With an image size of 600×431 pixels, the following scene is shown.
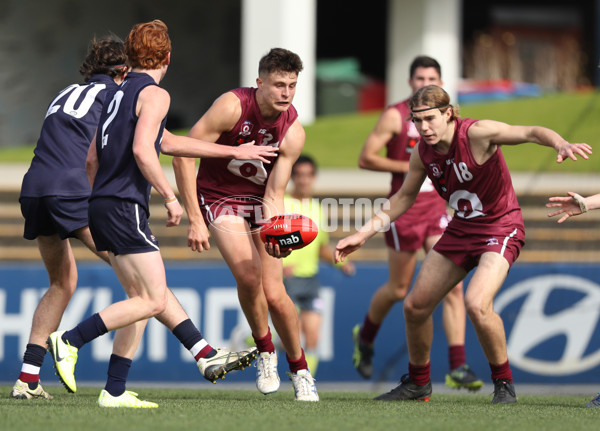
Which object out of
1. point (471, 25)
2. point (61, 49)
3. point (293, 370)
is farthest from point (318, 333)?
point (471, 25)

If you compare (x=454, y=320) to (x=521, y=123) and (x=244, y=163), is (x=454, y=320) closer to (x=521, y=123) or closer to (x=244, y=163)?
(x=244, y=163)

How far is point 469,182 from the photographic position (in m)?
5.99

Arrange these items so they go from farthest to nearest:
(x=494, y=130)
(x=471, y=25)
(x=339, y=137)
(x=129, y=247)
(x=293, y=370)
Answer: (x=471, y=25) < (x=339, y=137) < (x=293, y=370) < (x=494, y=130) < (x=129, y=247)

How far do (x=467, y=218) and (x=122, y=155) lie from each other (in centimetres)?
224

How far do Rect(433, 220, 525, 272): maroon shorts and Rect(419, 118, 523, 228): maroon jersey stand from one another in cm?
4

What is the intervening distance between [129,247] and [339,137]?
33.3ft

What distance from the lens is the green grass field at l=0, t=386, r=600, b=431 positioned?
4.72 metres

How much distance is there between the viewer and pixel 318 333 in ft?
29.8

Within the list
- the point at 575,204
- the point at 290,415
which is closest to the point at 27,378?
the point at 290,415

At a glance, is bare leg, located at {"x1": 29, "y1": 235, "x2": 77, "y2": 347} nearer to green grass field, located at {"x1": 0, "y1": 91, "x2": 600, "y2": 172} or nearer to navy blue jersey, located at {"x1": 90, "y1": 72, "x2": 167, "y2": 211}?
navy blue jersey, located at {"x1": 90, "y1": 72, "x2": 167, "y2": 211}

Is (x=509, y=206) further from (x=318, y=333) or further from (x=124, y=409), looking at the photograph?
(x=318, y=333)

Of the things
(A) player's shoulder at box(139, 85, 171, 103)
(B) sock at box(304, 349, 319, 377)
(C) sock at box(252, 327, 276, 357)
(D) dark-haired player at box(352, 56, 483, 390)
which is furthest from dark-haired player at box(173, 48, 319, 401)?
(B) sock at box(304, 349, 319, 377)

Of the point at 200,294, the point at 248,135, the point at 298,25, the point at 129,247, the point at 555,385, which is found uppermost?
the point at 298,25

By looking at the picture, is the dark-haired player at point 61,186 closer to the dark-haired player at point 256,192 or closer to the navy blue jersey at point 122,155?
the dark-haired player at point 256,192
